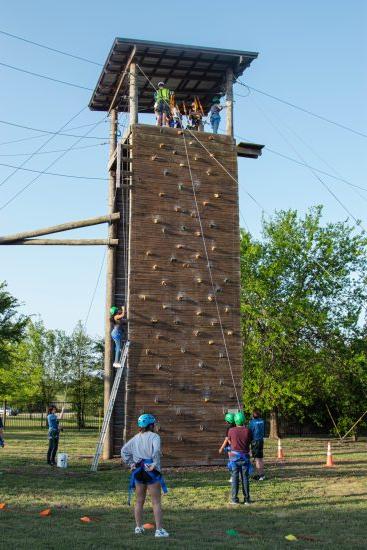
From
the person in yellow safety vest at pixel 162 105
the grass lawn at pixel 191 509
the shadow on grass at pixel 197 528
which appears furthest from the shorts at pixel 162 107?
the shadow on grass at pixel 197 528

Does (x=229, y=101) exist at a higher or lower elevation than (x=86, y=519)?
higher

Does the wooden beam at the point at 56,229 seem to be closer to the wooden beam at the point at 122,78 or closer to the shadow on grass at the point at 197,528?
the wooden beam at the point at 122,78

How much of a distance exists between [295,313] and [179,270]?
679 inches

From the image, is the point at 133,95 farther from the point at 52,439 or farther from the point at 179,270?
the point at 52,439

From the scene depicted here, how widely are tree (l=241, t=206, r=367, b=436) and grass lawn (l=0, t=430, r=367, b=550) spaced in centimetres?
1569

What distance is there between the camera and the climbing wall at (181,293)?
789 inches

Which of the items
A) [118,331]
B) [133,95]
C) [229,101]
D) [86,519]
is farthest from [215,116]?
[86,519]

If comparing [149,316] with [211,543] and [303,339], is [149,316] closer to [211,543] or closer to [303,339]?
[211,543]

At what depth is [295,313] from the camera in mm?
36844

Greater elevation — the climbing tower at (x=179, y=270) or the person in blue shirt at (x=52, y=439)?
the climbing tower at (x=179, y=270)

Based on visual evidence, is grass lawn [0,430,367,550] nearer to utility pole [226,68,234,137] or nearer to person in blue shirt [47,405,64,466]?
person in blue shirt [47,405,64,466]

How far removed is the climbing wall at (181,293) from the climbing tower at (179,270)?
0.03m

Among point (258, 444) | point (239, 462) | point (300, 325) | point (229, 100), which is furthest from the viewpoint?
point (300, 325)

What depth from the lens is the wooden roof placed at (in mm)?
21625
